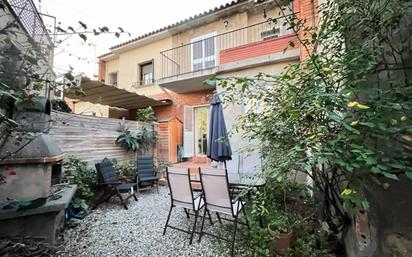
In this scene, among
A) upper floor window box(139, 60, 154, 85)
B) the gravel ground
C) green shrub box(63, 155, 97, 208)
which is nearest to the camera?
the gravel ground

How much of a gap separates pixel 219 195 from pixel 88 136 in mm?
4731

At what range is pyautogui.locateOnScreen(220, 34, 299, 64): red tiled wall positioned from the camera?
21.5ft

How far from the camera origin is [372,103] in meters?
1.75

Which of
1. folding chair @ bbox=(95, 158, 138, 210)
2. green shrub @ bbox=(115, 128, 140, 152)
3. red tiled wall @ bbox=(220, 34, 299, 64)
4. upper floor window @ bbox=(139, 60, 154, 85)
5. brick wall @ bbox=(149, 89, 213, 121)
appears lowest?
folding chair @ bbox=(95, 158, 138, 210)

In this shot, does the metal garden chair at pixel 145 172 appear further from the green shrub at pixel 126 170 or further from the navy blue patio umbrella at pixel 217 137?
the navy blue patio umbrella at pixel 217 137

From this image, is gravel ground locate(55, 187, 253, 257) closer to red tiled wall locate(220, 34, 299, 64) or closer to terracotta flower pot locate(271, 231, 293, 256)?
terracotta flower pot locate(271, 231, 293, 256)

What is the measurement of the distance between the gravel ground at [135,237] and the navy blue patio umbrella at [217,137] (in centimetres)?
149

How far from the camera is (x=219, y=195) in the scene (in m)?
3.46

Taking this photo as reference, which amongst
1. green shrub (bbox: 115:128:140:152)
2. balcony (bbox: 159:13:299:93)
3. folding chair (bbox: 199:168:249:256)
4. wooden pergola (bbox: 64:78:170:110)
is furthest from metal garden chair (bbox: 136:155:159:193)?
balcony (bbox: 159:13:299:93)

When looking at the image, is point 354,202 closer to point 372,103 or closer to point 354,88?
point 372,103

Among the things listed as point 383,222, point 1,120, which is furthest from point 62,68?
point 383,222

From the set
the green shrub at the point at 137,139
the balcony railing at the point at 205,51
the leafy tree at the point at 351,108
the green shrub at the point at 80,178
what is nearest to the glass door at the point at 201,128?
the balcony railing at the point at 205,51

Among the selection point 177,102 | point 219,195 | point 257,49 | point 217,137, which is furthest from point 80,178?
point 257,49

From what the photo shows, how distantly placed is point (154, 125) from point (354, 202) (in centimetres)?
834
